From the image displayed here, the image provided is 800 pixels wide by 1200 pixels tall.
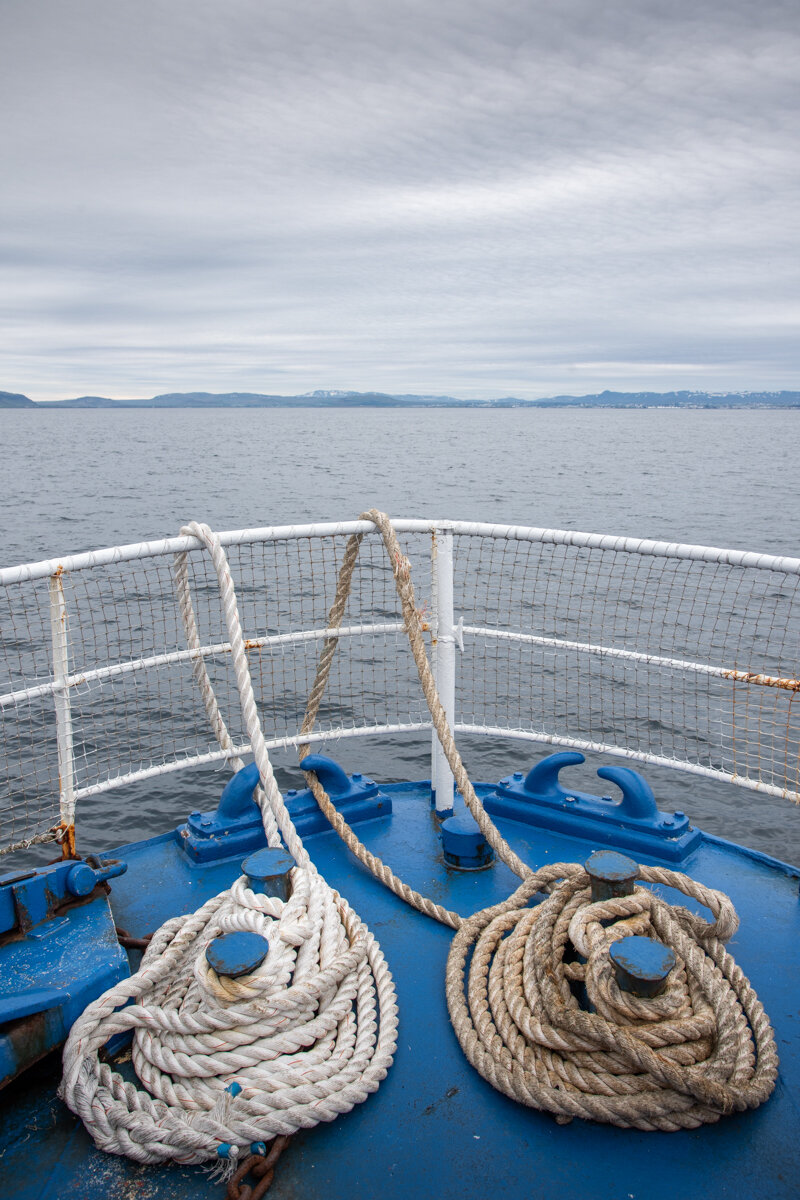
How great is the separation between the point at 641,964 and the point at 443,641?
1.65 metres

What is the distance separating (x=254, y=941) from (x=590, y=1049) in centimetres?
97

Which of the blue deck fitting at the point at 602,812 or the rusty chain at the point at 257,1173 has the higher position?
the blue deck fitting at the point at 602,812

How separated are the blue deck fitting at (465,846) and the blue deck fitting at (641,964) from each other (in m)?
1.10

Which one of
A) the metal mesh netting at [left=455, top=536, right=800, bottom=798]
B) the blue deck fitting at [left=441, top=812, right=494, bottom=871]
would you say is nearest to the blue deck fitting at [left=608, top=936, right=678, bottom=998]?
the blue deck fitting at [left=441, top=812, right=494, bottom=871]

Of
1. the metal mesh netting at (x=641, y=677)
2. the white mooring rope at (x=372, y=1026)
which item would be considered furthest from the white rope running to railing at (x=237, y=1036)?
the metal mesh netting at (x=641, y=677)

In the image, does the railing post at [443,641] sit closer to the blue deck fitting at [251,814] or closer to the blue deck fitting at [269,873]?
the blue deck fitting at [251,814]

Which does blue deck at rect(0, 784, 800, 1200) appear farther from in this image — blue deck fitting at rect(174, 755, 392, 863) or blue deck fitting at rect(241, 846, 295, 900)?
blue deck fitting at rect(174, 755, 392, 863)

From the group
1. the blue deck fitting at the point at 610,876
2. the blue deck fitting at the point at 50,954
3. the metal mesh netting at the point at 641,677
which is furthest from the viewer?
the metal mesh netting at the point at 641,677

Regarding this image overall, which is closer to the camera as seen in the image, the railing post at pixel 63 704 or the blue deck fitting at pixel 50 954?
the blue deck fitting at pixel 50 954

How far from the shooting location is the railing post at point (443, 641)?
11.4 ft

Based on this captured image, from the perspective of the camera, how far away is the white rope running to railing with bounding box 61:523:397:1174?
2131 millimetres

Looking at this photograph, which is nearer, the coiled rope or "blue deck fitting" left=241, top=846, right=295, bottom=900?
the coiled rope

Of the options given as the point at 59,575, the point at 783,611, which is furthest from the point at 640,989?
the point at 783,611

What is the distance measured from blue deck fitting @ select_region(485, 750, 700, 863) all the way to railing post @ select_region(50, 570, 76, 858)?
1.79m
